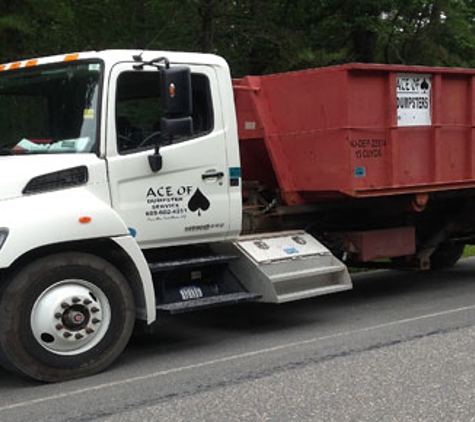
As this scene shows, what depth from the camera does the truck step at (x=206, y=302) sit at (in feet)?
19.6

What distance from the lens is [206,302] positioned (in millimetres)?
6238

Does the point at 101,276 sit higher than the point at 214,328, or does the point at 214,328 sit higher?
the point at 101,276

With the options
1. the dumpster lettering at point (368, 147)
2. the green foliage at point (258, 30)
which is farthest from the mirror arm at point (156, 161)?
the green foliage at point (258, 30)

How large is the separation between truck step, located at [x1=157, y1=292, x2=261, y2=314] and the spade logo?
75 centimetres

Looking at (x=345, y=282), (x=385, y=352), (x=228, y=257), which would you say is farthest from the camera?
(x=345, y=282)

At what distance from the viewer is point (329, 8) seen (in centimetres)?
1501

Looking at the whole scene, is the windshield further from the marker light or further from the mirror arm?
the marker light

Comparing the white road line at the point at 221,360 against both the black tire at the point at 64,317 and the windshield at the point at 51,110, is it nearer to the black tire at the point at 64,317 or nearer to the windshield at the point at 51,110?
the black tire at the point at 64,317

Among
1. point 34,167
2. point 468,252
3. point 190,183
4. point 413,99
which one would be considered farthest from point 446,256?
point 34,167

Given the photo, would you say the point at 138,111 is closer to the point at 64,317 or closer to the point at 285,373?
the point at 64,317

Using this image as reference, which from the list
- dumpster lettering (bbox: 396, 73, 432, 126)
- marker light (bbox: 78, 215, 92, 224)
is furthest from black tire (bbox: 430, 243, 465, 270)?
marker light (bbox: 78, 215, 92, 224)

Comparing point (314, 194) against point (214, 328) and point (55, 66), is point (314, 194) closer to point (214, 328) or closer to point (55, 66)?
point (214, 328)

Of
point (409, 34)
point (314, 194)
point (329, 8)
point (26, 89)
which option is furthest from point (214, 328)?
point (409, 34)

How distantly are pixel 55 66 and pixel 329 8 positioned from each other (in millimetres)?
9952
